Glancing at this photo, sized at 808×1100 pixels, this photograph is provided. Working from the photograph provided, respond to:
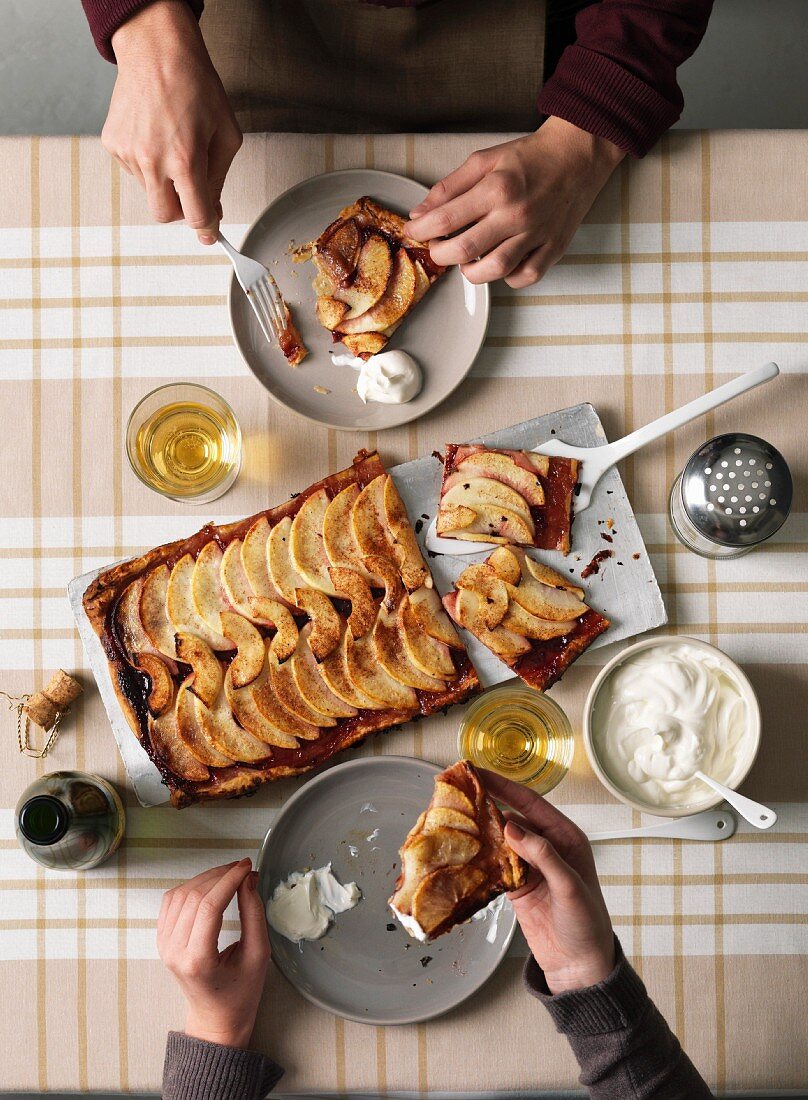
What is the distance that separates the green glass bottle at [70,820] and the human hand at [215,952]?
0.51 feet

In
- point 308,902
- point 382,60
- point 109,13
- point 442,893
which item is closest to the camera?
point 442,893

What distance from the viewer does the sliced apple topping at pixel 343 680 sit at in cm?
162

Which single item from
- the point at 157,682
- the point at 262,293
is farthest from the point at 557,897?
the point at 262,293

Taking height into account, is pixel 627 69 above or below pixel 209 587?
above

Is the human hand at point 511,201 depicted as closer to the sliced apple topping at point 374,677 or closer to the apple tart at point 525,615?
the apple tart at point 525,615

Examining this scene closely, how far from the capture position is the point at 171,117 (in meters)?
1.44

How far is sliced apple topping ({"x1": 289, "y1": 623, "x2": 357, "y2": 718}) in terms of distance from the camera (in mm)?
1621

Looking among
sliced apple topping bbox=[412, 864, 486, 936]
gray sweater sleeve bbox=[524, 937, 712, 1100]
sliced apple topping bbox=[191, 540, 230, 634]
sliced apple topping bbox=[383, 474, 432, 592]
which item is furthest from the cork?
gray sweater sleeve bbox=[524, 937, 712, 1100]

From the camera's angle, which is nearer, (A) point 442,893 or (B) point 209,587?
(A) point 442,893

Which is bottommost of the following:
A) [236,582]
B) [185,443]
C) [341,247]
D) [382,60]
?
[236,582]

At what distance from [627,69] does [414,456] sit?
74 cm

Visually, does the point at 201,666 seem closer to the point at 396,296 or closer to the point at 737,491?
the point at 396,296

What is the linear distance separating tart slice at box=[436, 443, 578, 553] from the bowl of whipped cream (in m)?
0.27

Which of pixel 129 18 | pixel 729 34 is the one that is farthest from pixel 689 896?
pixel 729 34
